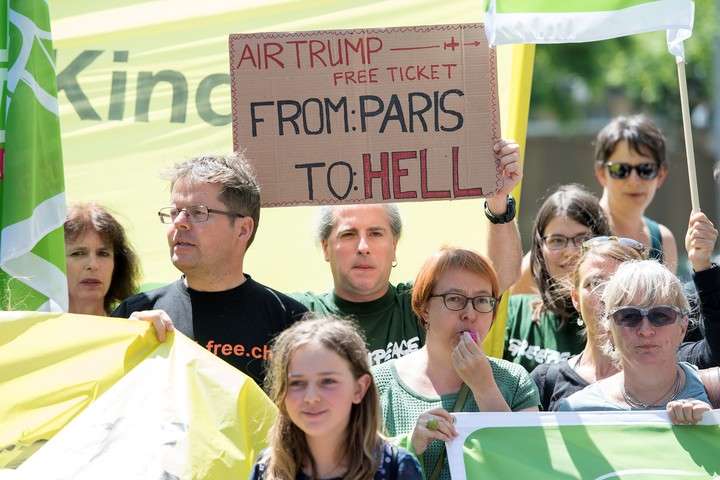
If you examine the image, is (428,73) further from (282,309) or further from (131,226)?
(131,226)

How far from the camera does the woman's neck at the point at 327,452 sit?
3.49 m

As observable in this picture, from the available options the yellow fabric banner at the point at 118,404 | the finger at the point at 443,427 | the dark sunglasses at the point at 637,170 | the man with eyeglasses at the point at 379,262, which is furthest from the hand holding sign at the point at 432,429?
the dark sunglasses at the point at 637,170

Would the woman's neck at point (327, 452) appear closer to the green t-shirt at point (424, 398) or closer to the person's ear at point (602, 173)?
the green t-shirt at point (424, 398)

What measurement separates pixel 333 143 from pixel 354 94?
0.62ft

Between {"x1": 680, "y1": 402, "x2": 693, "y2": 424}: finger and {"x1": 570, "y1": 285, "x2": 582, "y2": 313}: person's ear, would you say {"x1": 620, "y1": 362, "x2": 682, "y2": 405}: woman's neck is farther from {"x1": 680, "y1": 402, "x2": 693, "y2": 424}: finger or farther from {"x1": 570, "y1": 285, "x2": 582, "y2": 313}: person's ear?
{"x1": 570, "y1": 285, "x2": 582, "y2": 313}: person's ear

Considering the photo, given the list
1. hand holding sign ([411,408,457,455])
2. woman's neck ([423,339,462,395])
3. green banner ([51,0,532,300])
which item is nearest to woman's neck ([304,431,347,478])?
hand holding sign ([411,408,457,455])

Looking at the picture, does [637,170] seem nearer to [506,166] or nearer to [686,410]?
[506,166]

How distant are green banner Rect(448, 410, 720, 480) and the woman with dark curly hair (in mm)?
1788

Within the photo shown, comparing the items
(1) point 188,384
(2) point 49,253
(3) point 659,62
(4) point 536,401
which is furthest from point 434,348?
(3) point 659,62

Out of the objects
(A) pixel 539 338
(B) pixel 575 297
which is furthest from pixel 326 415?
(A) pixel 539 338

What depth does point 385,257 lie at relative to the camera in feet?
15.9

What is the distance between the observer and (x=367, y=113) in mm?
4535

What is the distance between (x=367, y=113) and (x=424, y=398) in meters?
1.12

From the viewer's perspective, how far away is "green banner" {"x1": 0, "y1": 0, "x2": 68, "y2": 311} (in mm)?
4305
